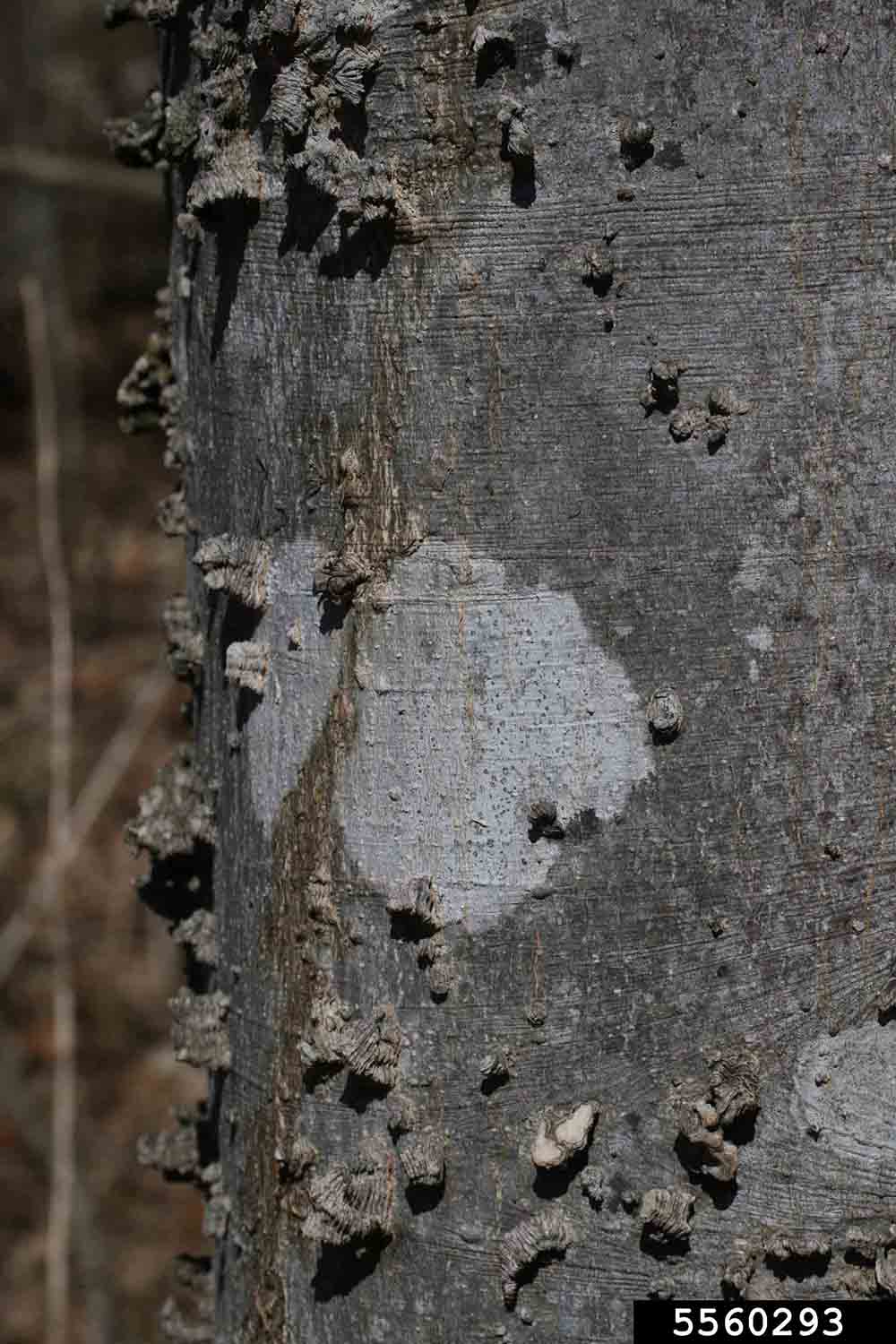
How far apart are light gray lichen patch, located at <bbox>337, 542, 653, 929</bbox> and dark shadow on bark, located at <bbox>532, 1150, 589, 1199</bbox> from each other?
0.15 m

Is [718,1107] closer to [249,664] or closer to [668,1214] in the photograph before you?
[668,1214]

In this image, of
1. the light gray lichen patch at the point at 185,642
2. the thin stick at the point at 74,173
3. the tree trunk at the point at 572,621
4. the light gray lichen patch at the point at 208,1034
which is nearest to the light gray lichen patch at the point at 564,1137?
the tree trunk at the point at 572,621

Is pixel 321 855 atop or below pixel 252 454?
below

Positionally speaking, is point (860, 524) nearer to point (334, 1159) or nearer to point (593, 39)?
point (593, 39)

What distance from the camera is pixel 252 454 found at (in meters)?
0.90

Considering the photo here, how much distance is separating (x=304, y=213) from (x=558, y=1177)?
22.9 inches

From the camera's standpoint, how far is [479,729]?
0.83 m

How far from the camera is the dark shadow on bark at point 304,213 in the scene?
2.74 feet

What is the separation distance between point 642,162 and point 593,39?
69 millimetres

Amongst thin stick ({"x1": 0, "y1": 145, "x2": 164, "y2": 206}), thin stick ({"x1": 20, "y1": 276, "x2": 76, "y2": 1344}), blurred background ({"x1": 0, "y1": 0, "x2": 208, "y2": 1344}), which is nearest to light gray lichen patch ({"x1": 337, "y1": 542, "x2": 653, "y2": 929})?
thin stick ({"x1": 20, "y1": 276, "x2": 76, "y2": 1344})

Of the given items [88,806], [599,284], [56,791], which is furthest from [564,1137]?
[88,806]

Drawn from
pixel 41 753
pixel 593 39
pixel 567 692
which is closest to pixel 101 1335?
pixel 41 753

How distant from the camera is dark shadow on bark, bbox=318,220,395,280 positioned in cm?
82

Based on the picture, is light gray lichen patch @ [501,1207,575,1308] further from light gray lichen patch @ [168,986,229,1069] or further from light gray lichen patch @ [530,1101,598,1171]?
light gray lichen patch @ [168,986,229,1069]
